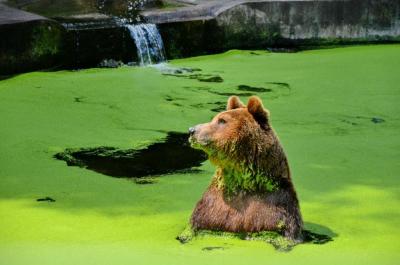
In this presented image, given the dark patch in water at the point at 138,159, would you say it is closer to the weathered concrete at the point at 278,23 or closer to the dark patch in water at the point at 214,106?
the dark patch in water at the point at 214,106

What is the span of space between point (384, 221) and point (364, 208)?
239 millimetres

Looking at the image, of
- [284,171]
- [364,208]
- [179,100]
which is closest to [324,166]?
[364,208]

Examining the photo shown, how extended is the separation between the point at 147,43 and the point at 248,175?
5.47m

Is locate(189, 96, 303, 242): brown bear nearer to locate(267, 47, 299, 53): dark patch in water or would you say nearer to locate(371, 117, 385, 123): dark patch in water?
locate(371, 117, 385, 123): dark patch in water

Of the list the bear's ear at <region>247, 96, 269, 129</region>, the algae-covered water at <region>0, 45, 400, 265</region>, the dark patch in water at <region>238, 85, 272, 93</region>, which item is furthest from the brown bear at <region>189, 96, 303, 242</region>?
the dark patch in water at <region>238, 85, 272, 93</region>

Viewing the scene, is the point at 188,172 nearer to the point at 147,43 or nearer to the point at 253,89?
the point at 253,89

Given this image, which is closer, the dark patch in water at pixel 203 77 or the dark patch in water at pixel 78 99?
the dark patch in water at pixel 78 99

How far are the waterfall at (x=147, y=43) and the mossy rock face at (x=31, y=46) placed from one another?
2.87ft

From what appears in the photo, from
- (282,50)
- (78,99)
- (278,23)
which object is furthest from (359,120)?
(278,23)

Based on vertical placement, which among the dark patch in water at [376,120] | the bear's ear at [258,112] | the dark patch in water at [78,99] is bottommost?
the dark patch in water at [376,120]

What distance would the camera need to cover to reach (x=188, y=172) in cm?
491

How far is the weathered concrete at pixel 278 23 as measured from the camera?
9203 mm

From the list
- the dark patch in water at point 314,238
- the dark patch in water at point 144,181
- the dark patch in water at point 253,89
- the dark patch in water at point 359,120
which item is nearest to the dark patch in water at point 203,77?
the dark patch in water at point 253,89

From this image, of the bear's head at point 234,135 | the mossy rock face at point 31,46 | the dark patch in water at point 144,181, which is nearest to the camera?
the bear's head at point 234,135
